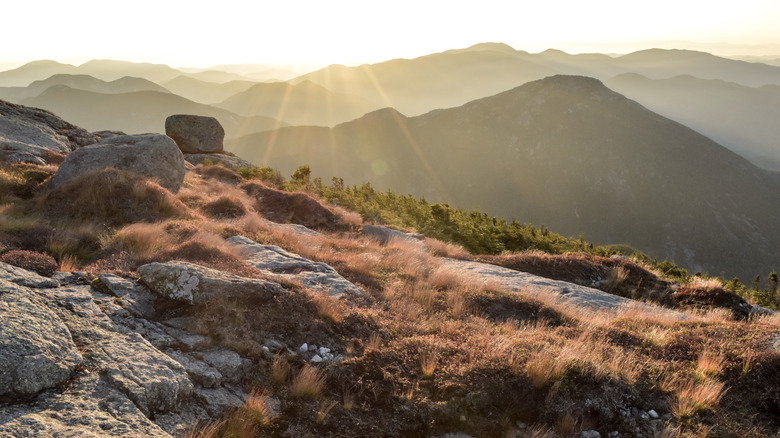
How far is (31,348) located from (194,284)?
254cm

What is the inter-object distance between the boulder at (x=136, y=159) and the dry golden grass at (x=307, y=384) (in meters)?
14.8

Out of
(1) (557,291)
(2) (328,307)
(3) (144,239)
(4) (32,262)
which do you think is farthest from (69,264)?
(1) (557,291)

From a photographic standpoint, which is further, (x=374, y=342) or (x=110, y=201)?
(x=110, y=201)

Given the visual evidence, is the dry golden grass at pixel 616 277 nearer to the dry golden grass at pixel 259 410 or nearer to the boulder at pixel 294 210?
the boulder at pixel 294 210

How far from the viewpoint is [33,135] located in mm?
24469

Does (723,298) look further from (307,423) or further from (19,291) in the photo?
(19,291)

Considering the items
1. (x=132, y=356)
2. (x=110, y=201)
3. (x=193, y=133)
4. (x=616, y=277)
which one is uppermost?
(x=193, y=133)

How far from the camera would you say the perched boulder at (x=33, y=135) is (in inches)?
785

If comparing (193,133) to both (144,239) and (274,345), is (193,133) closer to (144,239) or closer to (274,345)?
(144,239)

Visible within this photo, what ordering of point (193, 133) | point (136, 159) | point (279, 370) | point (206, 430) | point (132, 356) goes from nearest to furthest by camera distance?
point (206, 430) < point (132, 356) < point (279, 370) < point (136, 159) < point (193, 133)

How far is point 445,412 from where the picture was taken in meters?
5.39

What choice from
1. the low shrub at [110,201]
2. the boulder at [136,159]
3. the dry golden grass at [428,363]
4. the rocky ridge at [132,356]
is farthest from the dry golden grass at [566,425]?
the boulder at [136,159]

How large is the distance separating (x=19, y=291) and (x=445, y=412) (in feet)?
18.2

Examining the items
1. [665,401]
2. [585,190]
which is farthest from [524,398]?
[585,190]
